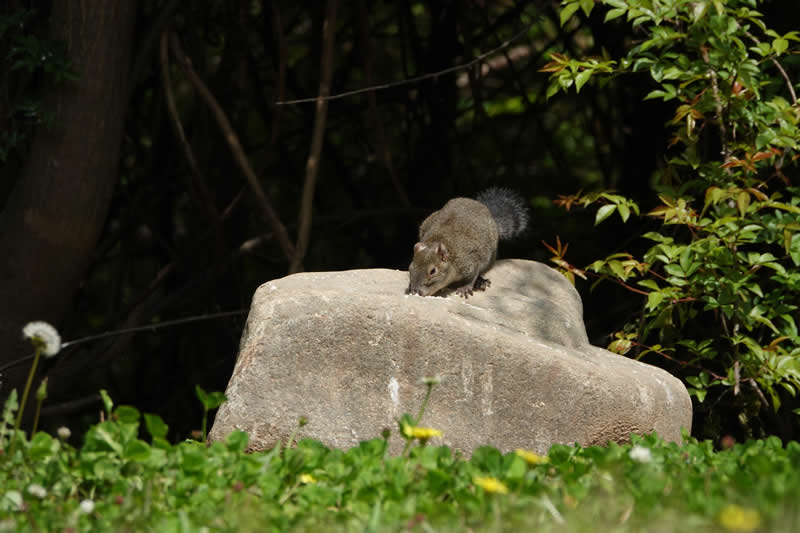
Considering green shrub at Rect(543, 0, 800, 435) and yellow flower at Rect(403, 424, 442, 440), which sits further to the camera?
green shrub at Rect(543, 0, 800, 435)

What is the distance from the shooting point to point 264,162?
279 inches

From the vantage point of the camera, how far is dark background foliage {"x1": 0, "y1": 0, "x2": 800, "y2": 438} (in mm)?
6000

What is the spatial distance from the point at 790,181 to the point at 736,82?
0.81 metres

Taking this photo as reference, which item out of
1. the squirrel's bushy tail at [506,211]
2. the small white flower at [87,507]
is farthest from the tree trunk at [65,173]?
the small white flower at [87,507]

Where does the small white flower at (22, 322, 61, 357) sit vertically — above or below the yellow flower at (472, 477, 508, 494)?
above

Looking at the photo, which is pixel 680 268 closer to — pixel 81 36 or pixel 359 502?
pixel 359 502

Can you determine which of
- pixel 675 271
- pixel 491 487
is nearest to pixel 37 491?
pixel 491 487

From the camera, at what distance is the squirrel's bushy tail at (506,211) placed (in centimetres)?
604

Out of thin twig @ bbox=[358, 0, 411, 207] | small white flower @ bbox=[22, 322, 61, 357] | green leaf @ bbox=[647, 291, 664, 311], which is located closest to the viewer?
small white flower @ bbox=[22, 322, 61, 357]

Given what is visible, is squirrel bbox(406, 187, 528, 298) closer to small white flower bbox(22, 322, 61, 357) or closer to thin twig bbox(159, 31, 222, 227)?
thin twig bbox(159, 31, 222, 227)

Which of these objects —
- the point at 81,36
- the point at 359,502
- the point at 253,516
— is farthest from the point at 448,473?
the point at 81,36

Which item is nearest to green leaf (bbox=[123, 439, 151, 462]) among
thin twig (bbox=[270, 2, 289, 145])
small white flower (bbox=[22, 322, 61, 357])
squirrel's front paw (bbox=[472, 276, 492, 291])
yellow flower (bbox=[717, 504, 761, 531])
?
small white flower (bbox=[22, 322, 61, 357])

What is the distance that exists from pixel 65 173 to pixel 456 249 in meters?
2.13

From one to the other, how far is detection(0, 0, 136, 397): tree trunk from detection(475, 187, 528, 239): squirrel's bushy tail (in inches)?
86.0
